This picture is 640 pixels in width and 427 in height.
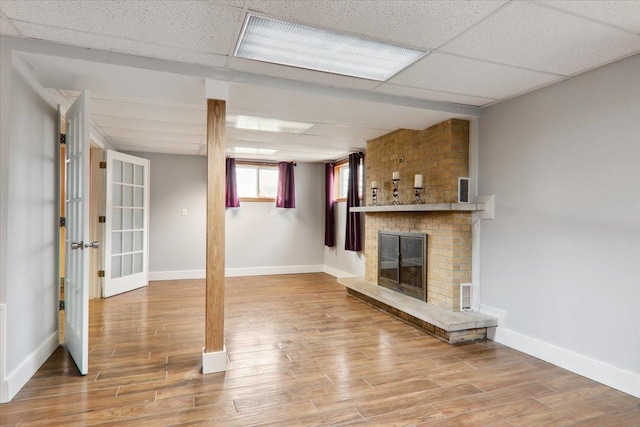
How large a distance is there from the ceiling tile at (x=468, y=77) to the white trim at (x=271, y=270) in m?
4.72

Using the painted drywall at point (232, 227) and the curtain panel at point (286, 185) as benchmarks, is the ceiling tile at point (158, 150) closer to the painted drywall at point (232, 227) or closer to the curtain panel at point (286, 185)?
the painted drywall at point (232, 227)

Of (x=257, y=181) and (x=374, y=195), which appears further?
(x=257, y=181)

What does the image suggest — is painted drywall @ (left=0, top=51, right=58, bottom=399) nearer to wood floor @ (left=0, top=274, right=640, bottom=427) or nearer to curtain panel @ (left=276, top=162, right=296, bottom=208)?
wood floor @ (left=0, top=274, right=640, bottom=427)

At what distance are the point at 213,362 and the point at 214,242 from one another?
874 millimetres

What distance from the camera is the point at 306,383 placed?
8.23ft

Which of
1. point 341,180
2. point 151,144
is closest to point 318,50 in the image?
point 151,144

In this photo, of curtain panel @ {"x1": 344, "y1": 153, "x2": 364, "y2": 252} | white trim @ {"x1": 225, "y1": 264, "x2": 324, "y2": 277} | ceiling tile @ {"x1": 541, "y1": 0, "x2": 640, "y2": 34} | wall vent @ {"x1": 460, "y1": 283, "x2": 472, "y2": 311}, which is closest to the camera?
ceiling tile @ {"x1": 541, "y1": 0, "x2": 640, "y2": 34}

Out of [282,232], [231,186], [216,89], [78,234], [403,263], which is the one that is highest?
[216,89]

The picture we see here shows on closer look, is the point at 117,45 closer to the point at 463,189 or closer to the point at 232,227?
the point at 463,189

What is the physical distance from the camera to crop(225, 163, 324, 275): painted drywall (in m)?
6.70

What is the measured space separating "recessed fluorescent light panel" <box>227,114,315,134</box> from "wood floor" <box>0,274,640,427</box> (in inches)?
85.2

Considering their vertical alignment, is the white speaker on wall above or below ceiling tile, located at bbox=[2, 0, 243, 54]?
below

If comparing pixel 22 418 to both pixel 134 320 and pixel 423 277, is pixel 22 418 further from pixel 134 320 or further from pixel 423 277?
pixel 423 277

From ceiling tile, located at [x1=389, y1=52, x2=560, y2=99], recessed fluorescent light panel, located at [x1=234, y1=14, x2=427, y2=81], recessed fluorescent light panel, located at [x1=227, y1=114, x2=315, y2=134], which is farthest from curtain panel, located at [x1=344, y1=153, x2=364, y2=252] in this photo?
recessed fluorescent light panel, located at [x1=234, y1=14, x2=427, y2=81]
